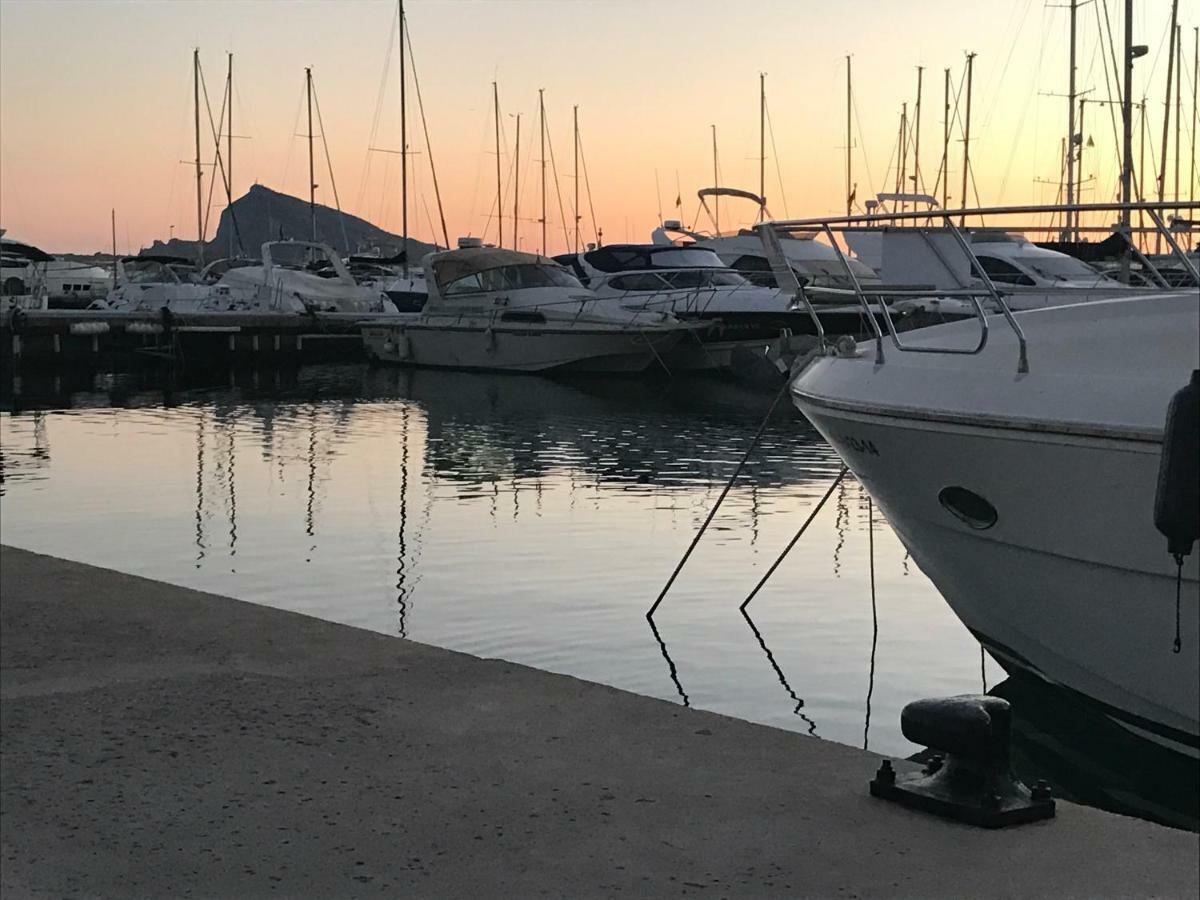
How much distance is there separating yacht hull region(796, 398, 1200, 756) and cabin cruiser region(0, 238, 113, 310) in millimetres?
39836

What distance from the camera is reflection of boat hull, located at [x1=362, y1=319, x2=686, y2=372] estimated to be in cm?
3167

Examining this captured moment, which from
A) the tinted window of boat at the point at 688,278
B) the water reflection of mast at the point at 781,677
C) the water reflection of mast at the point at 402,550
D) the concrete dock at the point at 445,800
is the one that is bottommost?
the water reflection of mast at the point at 781,677

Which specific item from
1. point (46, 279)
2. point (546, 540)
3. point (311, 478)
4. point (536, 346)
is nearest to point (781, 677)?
point (546, 540)

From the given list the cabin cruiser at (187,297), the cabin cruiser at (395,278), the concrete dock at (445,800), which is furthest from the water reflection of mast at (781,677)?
the cabin cruiser at (187,297)

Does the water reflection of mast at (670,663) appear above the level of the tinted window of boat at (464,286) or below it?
below

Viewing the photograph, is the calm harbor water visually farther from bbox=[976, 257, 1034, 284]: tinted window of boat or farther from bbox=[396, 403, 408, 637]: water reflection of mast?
bbox=[976, 257, 1034, 284]: tinted window of boat

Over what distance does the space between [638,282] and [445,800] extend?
98.6 feet

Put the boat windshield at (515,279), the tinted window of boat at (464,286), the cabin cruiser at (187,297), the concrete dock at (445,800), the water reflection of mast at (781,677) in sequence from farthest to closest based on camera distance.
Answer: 1. the cabin cruiser at (187,297)
2. the tinted window of boat at (464,286)
3. the boat windshield at (515,279)
4. the water reflection of mast at (781,677)
5. the concrete dock at (445,800)

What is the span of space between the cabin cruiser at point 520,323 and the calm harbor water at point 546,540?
7233 millimetres

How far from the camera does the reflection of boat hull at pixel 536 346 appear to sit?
31672 millimetres

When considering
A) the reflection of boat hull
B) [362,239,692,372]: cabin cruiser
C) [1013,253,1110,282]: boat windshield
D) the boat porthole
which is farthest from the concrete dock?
[362,239,692,372]: cabin cruiser

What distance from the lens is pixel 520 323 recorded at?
3272cm

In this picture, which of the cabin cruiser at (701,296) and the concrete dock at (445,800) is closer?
the concrete dock at (445,800)

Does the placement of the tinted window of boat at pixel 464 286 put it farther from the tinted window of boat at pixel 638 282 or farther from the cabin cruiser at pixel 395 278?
the cabin cruiser at pixel 395 278
